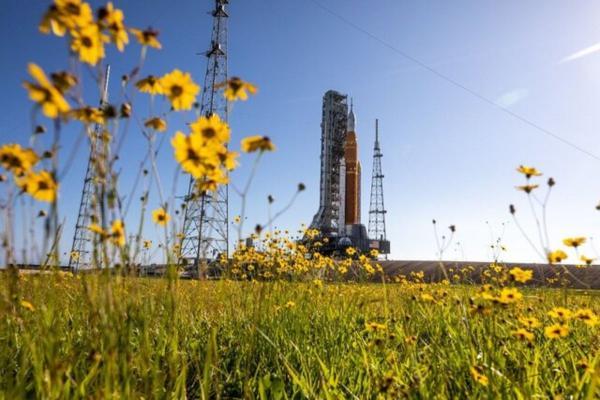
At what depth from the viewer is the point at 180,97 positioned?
3.98 feet

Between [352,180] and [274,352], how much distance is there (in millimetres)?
36345

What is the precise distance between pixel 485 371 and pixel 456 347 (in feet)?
1.79

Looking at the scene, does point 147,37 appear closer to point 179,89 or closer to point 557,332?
point 179,89

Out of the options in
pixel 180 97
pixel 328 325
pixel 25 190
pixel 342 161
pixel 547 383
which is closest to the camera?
pixel 25 190

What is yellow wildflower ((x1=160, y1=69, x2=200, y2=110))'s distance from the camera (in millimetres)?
1198

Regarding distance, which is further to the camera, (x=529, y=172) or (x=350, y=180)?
(x=350, y=180)

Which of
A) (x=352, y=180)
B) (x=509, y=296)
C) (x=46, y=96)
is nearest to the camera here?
(x=46, y=96)

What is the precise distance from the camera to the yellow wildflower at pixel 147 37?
1.09m

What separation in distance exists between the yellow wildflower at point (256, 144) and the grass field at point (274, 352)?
0.49 metres

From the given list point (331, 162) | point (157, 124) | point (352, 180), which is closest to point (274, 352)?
point (157, 124)

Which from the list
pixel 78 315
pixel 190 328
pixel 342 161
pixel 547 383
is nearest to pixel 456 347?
pixel 547 383

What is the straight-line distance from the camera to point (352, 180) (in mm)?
38406

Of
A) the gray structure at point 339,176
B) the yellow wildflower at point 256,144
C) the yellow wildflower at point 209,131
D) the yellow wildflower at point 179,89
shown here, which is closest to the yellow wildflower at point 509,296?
the yellow wildflower at point 256,144

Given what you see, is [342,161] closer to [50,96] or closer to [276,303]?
[276,303]
